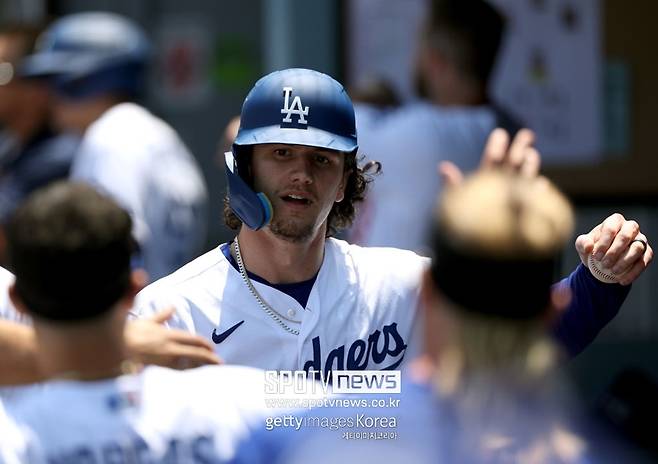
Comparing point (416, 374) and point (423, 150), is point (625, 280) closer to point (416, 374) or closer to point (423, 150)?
point (416, 374)

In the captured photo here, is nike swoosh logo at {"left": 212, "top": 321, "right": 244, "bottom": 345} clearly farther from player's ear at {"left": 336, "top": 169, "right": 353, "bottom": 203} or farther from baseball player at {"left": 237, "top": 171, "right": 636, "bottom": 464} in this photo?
baseball player at {"left": 237, "top": 171, "right": 636, "bottom": 464}

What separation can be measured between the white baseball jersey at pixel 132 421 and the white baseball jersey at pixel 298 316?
900 millimetres

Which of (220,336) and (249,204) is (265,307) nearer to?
(220,336)

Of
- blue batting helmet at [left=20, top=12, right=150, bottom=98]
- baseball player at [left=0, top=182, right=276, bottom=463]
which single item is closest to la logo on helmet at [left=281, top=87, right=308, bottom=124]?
baseball player at [left=0, top=182, right=276, bottom=463]

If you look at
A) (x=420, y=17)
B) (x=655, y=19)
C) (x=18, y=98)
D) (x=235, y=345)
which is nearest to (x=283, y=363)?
(x=235, y=345)

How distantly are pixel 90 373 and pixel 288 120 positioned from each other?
3.79 feet

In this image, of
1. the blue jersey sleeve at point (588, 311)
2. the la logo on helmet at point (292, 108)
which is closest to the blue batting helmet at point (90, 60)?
the la logo on helmet at point (292, 108)

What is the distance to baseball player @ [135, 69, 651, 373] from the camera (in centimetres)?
348

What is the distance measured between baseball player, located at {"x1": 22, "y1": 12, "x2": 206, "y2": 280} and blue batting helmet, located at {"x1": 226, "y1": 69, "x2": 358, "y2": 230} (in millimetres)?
1824

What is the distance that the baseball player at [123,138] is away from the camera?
5.41m

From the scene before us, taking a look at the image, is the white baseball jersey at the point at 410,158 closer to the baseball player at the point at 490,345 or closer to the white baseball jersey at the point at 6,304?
the white baseball jersey at the point at 6,304

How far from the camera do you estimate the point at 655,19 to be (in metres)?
6.91

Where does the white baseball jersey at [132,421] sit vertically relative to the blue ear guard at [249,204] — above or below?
below

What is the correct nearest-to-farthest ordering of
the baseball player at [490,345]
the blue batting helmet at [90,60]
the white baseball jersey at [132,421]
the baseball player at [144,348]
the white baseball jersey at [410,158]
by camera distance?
the baseball player at [490,345], the white baseball jersey at [132,421], the baseball player at [144,348], the white baseball jersey at [410,158], the blue batting helmet at [90,60]
